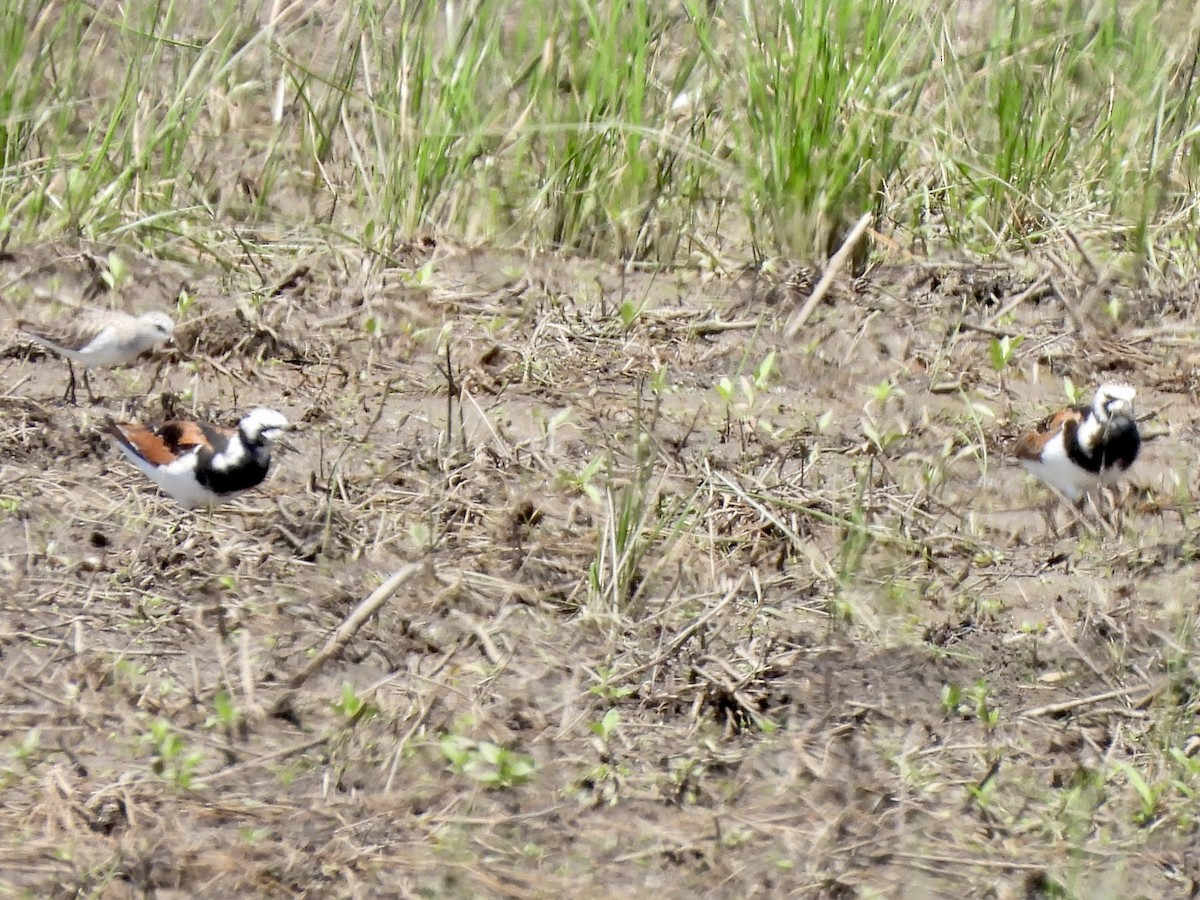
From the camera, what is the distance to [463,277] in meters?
6.01

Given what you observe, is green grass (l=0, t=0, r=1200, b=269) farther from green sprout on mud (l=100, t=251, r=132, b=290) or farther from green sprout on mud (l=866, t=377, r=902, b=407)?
green sprout on mud (l=866, t=377, r=902, b=407)

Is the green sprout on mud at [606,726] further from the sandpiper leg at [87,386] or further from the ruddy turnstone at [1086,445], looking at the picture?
the sandpiper leg at [87,386]

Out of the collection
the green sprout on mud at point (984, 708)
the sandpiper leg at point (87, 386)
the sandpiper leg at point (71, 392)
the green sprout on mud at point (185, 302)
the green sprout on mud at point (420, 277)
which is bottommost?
the sandpiper leg at point (87, 386)

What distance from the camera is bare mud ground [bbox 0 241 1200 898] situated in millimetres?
3295

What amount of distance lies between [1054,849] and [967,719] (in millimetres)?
476

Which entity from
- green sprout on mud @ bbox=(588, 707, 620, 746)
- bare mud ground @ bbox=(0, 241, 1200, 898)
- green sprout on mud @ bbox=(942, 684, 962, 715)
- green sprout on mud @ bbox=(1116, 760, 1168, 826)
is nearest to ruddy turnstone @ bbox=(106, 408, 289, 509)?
bare mud ground @ bbox=(0, 241, 1200, 898)

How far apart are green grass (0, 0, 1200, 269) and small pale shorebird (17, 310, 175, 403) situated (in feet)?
2.30

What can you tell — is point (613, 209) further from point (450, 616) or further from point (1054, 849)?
point (1054, 849)

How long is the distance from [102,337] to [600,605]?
6.43 feet

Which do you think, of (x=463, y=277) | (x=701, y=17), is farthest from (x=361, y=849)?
(x=701, y=17)

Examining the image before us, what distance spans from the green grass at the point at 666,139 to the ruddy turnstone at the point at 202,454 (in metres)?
1.34

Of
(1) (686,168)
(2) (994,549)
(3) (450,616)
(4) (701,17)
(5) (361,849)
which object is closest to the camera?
(5) (361,849)

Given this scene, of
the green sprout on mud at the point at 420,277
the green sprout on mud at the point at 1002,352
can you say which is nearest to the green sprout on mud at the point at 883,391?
the green sprout on mud at the point at 1002,352

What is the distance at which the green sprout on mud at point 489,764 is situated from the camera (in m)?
3.45
